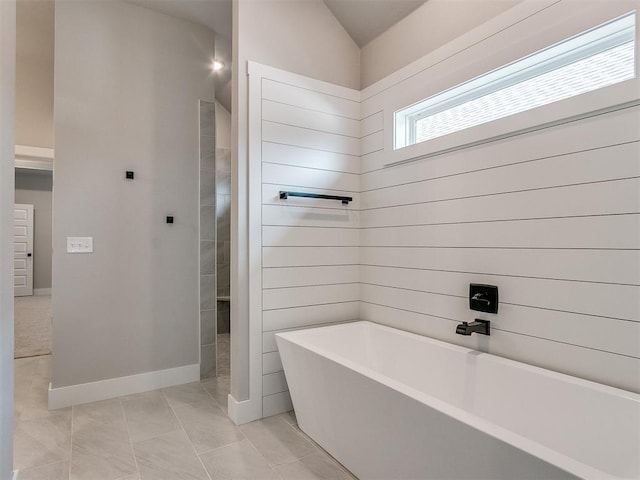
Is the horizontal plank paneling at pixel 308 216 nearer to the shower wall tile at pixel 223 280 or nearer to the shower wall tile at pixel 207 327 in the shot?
the shower wall tile at pixel 207 327

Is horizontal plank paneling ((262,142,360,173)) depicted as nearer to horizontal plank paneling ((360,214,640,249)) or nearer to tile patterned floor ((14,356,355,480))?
horizontal plank paneling ((360,214,640,249))

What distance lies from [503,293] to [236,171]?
5.70 feet

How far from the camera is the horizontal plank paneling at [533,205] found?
1423 millimetres

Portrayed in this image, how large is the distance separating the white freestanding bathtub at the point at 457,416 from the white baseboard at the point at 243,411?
0.33 m

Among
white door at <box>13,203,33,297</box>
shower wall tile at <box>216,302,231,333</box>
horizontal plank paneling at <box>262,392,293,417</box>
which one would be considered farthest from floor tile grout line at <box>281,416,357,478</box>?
white door at <box>13,203,33,297</box>

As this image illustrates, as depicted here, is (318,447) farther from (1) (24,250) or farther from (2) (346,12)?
(1) (24,250)

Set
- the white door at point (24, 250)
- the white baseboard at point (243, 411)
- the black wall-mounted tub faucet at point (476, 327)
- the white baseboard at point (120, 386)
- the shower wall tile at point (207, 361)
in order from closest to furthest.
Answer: the black wall-mounted tub faucet at point (476, 327), the white baseboard at point (243, 411), the white baseboard at point (120, 386), the shower wall tile at point (207, 361), the white door at point (24, 250)

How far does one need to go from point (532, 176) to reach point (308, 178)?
4.60 feet

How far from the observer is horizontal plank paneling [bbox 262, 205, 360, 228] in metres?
2.40

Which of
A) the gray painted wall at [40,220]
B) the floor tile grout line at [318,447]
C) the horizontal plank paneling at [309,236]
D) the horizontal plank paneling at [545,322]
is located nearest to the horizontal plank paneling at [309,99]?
the horizontal plank paneling at [309,236]

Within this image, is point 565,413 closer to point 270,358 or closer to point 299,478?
point 299,478

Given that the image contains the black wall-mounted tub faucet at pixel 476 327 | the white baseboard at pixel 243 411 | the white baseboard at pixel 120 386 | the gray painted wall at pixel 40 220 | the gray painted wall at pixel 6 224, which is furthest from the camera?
the gray painted wall at pixel 40 220

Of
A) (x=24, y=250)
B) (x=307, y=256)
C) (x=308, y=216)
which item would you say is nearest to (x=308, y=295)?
(x=307, y=256)

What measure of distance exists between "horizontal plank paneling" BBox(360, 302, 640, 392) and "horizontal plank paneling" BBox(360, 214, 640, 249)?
451 mm
